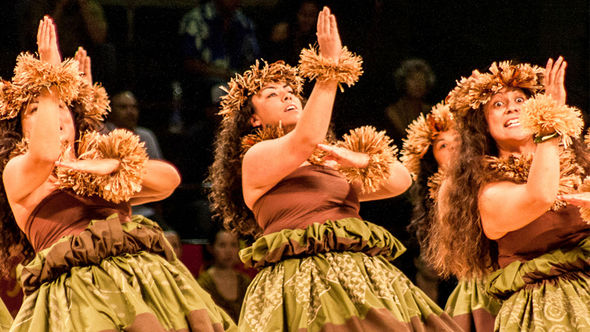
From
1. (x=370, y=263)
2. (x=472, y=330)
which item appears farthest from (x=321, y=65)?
(x=472, y=330)

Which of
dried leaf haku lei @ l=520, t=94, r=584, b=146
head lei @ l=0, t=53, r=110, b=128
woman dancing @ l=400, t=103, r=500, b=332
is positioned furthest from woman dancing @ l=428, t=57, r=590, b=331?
head lei @ l=0, t=53, r=110, b=128

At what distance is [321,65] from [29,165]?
0.96 m

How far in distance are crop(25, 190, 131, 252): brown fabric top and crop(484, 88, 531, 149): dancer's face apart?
1.40 m

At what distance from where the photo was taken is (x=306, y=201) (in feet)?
10.5

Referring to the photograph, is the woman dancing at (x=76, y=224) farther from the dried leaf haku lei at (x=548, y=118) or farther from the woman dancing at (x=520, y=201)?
the dried leaf haku lei at (x=548, y=118)

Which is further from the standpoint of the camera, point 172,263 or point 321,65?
point 172,263

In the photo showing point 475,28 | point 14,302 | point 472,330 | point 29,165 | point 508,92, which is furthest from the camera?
point 475,28

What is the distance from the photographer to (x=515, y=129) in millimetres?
3377

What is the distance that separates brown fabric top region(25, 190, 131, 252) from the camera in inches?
121

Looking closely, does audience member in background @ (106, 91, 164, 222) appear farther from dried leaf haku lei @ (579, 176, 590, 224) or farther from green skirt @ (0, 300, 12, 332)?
dried leaf haku lei @ (579, 176, 590, 224)

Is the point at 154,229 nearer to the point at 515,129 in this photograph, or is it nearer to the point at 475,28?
the point at 515,129

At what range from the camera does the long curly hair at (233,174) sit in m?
3.53

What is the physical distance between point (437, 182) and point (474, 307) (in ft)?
1.70

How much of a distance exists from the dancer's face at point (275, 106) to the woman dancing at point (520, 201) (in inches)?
24.3
